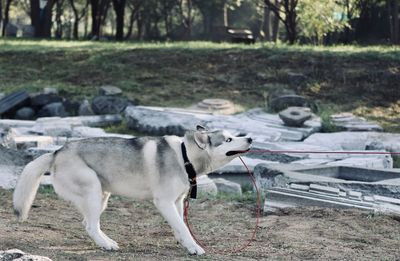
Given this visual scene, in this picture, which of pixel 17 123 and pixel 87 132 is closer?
pixel 87 132

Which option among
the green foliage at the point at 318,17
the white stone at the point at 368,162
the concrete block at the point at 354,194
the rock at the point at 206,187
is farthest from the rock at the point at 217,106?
the green foliage at the point at 318,17

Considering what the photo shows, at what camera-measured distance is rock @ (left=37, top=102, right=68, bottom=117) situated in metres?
18.0

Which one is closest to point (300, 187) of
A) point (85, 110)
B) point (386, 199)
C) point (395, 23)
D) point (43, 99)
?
point (386, 199)

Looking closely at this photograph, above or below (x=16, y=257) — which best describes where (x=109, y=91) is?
below

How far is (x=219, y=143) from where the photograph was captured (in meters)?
7.17

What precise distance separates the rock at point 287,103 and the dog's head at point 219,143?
10.6 metres

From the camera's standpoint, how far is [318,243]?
24.9 feet

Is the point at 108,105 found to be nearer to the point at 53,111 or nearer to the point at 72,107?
the point at 72,107

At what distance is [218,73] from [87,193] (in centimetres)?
1426

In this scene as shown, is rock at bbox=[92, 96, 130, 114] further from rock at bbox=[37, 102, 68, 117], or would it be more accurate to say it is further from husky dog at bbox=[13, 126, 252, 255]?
husky dog at bbox=[13, 126, 252, 255]

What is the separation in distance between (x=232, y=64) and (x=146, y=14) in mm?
27855

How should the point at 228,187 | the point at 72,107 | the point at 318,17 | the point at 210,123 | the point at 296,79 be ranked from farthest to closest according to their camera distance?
the point at 318,17 → the point at 296,79 → the point at 72,107 → the point at 210,123 → the point at 228,187

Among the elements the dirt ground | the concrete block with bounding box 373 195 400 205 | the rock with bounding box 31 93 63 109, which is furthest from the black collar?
the rock with bounding box 31 93 63 109

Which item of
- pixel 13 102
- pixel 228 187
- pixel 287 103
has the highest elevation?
pixel 13 102
